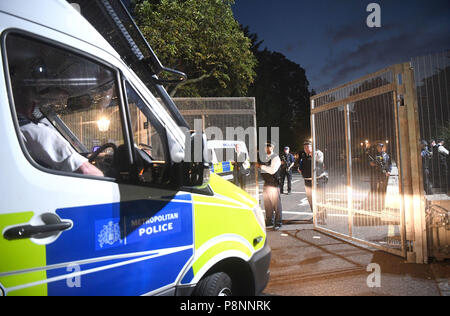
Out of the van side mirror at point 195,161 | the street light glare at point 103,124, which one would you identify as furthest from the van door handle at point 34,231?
the street light glare at point 103,124

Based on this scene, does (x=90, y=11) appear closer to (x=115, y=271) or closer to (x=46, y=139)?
(x=46, y=139)

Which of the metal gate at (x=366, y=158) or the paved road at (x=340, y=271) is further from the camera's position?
the metal gate at (x=366, y=158)

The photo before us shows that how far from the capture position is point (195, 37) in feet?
38.4

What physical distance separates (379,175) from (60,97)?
15.0 feet

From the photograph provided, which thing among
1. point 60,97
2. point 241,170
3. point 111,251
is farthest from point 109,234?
point 241,170

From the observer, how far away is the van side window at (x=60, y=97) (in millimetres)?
1533

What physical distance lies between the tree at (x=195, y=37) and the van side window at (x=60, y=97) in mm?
9237

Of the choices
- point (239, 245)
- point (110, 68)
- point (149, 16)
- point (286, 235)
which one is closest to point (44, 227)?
point (110, 68)

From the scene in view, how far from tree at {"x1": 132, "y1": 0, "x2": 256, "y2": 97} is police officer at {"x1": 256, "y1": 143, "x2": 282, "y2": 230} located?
6.15m

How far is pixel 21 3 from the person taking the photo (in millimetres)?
1446

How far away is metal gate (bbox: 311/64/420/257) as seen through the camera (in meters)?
4.20

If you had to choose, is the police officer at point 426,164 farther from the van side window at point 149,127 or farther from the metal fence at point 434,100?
the van side window at point 149,127

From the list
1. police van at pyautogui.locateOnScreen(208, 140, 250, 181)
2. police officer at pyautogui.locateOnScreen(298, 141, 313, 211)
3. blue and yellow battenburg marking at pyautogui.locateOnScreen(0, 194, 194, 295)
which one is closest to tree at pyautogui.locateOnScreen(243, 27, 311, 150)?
police van at pyautogui.locateOnScreen(208, 140, 250, 181)
